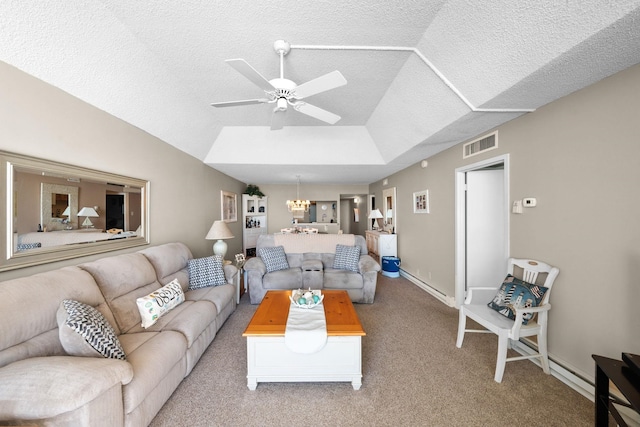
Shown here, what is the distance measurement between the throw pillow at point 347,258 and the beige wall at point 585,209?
207 cm

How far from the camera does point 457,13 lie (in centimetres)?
162

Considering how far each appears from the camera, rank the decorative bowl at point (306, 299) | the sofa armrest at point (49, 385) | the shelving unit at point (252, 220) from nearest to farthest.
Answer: the sofa armrest at point (49, 385), the decorative bowl at point (306, 299), the shelving unit at point (252, 220)

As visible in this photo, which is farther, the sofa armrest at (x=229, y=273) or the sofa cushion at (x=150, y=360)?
the sofa armrest at (x=229, y=273)

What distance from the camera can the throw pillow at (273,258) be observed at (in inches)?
147

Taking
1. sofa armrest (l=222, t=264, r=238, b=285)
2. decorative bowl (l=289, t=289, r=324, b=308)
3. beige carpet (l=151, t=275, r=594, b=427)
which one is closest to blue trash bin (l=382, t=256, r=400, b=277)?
beige carpet (l=151, t=275, r=594, b=427)

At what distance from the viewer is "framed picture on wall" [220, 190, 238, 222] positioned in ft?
17.4

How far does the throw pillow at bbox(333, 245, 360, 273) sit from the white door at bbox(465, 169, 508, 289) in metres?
1.62

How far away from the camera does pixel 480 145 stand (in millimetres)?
2869

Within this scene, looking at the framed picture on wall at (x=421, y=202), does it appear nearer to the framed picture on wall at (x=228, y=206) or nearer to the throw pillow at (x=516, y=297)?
the throw pillow at (x=516, y=297)

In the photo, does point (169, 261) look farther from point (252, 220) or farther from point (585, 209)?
point (252, 220)

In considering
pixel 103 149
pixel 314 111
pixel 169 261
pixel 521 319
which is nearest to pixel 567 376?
pixel 521 319

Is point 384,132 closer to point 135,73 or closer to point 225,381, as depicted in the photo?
point 135,73

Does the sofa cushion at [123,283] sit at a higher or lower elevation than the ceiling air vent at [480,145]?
lower

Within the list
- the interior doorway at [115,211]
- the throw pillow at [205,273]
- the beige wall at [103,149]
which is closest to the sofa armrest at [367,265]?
the throw pillow at [205,273]
